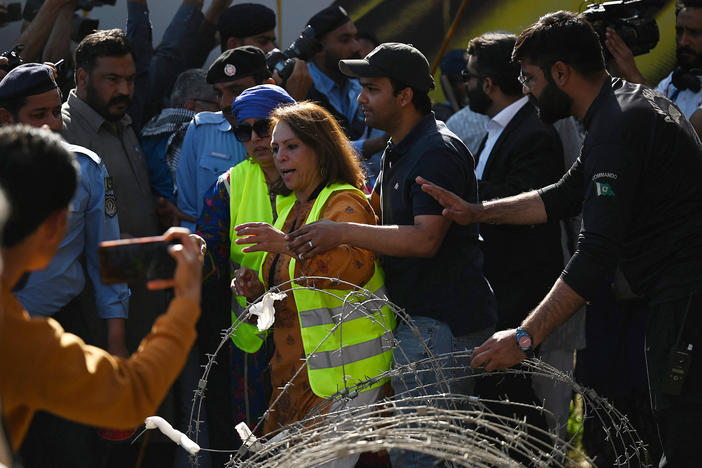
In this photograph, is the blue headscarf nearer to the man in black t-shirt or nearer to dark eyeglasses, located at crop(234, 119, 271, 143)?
dark eyeglasses, located at crop(234, 119, 271, 143)

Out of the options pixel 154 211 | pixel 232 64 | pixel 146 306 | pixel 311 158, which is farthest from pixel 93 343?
pixel 232 64

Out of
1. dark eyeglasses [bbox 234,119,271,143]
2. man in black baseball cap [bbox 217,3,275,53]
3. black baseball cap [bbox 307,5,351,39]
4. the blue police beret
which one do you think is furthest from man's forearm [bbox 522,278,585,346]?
man in black baseball cap [bbox 217,3,275,53]

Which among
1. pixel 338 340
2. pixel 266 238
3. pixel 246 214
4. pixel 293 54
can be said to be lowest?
pixel 338 340

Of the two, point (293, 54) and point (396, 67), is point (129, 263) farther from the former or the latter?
point (293, 54)

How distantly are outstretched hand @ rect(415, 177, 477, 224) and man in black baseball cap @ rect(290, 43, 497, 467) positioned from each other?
2.5 inches

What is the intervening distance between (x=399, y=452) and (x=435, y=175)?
3.60 feet

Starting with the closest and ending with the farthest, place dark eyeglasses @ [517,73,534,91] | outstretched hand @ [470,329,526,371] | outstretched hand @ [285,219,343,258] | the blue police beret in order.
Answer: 1. outstretched hand @ [470,329,526,371]
2. outstretched hand @ [285,219,343,258]
3. dark eyeglasses @ [517,73,534,91]
4. the blue police beret

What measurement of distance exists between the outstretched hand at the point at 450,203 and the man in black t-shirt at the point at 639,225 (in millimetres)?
15

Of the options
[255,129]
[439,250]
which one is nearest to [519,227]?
[439,250]

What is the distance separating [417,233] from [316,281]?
1.48 feet

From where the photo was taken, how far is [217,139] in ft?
17.0

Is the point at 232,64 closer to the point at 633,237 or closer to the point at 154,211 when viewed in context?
the point at 154,211

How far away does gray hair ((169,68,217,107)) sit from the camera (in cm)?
586

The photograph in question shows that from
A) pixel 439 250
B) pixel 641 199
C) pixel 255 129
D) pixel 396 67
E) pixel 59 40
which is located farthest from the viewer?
pixel 59 40
